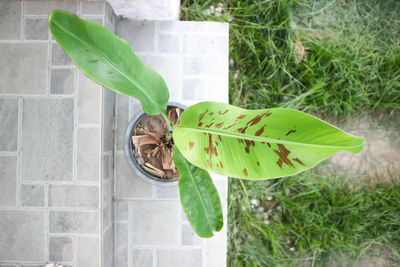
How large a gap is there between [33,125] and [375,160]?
1.47 m

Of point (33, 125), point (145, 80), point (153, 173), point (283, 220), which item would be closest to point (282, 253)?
point (283, 220)

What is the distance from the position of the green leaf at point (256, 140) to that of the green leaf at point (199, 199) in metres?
0.13

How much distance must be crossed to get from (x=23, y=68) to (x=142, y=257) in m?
0.80

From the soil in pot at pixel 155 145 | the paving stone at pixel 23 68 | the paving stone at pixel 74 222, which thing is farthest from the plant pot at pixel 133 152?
the paving stone at pixel 23 68

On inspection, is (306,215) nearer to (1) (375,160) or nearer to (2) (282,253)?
(2) (282,253)

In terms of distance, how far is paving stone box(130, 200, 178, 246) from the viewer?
1.03 metres

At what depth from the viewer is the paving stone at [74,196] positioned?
2.88 ft

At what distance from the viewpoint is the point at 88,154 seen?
34.4 inches

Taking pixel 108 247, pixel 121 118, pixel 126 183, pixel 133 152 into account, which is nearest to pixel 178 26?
pixel 121 118

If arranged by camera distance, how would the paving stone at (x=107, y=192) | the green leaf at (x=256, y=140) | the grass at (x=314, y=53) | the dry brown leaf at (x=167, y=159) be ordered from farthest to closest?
the grass at (x=314, y=53), the paving stone at (x=107, y=192), the dry brown leaf at (x=167, y=159), the green leaf at (x=256, y=140)

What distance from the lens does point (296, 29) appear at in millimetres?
1181

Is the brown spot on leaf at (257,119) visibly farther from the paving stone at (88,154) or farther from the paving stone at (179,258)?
the paving stone at (179,258)

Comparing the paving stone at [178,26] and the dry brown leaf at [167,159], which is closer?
the dry brown leaf at [167,159]

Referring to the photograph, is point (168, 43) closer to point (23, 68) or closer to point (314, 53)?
point (23, 68)
